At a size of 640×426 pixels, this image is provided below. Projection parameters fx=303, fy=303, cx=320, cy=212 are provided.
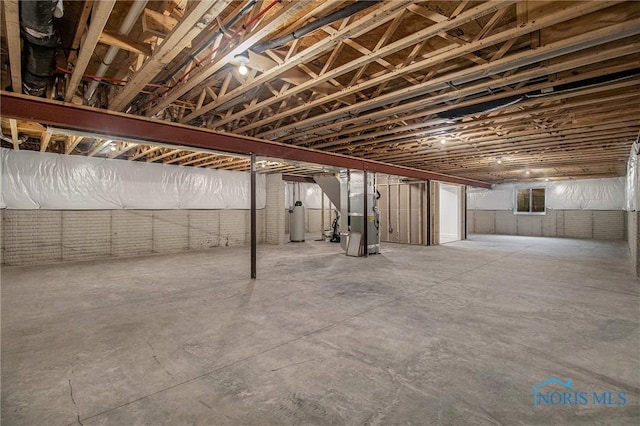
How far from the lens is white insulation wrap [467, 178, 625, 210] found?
11391 mm

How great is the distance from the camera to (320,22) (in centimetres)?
207

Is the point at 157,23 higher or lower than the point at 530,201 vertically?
higher

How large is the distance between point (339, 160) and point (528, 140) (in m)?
3.70

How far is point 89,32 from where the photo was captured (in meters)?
2.11

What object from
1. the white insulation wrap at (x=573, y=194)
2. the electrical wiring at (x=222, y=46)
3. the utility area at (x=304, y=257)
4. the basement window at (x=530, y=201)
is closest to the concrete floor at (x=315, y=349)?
the utility area at (x=304, y=257)

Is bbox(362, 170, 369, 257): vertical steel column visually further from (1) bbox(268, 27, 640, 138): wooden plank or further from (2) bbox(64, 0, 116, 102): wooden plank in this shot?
(2) bbox(64, 0, 116, 102): wooden plank

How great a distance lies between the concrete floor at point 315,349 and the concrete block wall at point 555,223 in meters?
8.83

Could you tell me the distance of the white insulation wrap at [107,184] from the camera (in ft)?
20.1

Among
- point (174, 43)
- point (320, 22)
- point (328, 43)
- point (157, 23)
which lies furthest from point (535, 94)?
point (157, 23)

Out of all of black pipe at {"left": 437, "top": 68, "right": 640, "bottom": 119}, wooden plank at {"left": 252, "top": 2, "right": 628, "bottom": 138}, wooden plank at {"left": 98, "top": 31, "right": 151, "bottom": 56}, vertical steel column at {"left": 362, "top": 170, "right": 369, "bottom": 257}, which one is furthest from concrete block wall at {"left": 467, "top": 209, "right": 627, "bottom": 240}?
wooden plank at {"left": 98, "top": 31, "right": 151, "bottom": 56}

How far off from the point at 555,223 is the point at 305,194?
10729mm

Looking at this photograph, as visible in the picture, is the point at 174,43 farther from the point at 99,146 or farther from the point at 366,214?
the point at 366,214

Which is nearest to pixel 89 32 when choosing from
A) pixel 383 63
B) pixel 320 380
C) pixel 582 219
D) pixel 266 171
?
pixel 383 63

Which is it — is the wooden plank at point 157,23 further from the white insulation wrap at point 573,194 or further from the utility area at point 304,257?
the white insulation wrap at point 573,194
